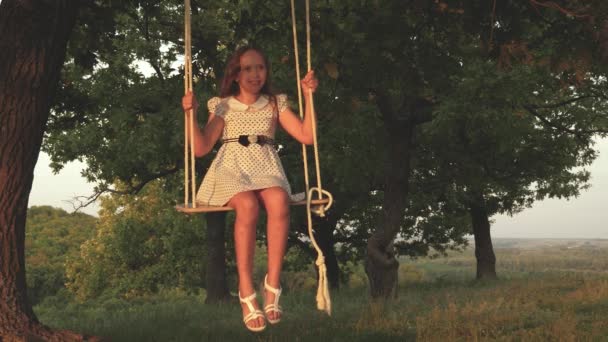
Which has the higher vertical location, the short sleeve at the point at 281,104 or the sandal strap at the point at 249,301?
the short sleeve at the point at 281,104

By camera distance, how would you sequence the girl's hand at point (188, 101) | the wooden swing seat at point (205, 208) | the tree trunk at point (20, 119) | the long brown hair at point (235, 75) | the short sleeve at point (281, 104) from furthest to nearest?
the tree trunk at point (20, 119) < the short sleeve at point (281, 104) < the long brown hair at point (235, 75) < the girl's hand at point (188, 101) < the wooden swing seat at point (205, 208)

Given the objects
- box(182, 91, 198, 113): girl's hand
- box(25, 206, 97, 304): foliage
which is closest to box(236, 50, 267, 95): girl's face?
box(182, 91, 198, 113): girl's hand

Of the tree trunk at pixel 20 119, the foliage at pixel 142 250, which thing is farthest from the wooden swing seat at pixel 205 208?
the foliage at pixel 142 250

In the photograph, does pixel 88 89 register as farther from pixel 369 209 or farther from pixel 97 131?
pixel 369 209

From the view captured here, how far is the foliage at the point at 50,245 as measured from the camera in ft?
A: 153

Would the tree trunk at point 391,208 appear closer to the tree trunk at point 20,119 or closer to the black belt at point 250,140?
the tree trunk at point 20,119

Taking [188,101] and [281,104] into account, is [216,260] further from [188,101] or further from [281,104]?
[188,101]

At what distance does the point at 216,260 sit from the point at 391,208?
211 inches

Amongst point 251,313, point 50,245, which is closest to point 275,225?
point 251,313

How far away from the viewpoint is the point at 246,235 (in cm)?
550

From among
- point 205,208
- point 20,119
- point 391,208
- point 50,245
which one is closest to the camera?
point 205,208

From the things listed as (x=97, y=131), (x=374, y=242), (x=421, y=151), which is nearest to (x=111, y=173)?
(x=97, y=131)

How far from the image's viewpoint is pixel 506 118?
1720 cm

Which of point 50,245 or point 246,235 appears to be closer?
point 246,235
